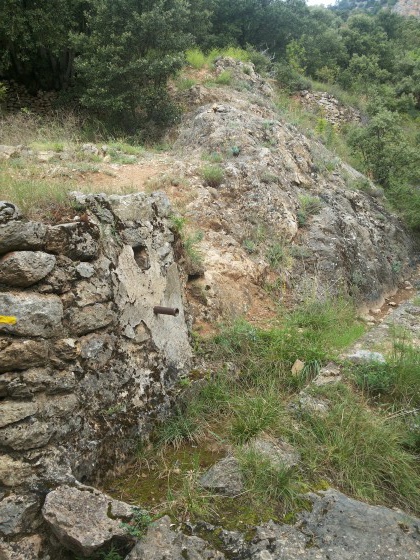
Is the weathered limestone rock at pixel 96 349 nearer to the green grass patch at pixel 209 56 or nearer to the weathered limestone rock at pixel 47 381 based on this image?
the weathered limestone rock at pixel 47 381

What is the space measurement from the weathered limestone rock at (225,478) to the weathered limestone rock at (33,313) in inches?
50.7

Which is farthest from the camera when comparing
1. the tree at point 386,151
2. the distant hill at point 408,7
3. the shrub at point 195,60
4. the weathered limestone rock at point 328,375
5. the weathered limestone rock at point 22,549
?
the distant hill at point 408,7

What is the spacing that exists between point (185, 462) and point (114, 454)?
465mm

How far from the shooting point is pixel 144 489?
9.24ft

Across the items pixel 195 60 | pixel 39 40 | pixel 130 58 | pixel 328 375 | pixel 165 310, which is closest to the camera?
pixel 165 310

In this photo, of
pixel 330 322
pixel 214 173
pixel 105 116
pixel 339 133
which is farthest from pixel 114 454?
pixel 339 133

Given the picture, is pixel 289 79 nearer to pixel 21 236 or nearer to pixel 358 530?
pixel 21 236

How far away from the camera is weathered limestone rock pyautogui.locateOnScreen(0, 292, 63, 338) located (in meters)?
2.63

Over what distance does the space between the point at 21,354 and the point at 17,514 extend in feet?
2.69

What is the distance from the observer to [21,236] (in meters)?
2.82

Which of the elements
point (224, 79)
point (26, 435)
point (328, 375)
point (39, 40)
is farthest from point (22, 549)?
point (224, 79)

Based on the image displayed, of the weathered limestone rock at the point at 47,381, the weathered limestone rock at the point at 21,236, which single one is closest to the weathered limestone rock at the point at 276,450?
the weathered limestone rock at the point at 47,381

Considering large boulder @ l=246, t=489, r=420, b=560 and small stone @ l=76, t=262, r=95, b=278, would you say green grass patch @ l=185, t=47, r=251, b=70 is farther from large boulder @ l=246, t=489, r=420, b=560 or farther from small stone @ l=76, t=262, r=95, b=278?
large boulder @ l=246, t=489, r=420, b=560

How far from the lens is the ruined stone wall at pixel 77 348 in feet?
8.25
